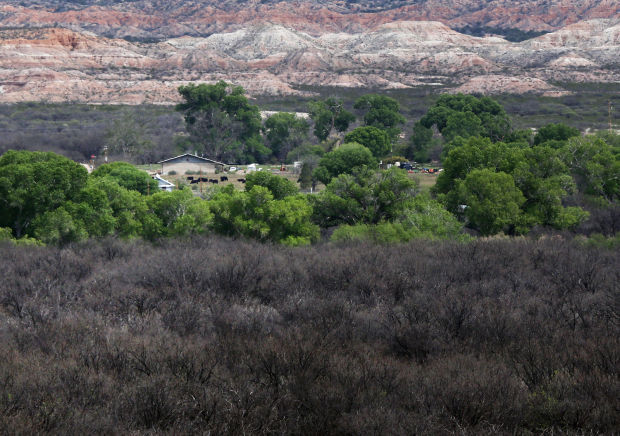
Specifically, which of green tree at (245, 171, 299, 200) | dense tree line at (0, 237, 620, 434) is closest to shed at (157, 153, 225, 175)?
green tree at (245, 171, 299, 200)

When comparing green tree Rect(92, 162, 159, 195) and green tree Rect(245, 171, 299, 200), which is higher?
green tree Rect(245, 171, 299, 200)

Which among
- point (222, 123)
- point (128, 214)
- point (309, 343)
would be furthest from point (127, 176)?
point (222, 123)

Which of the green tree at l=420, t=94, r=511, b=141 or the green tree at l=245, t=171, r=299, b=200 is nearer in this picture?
the green tree at l=245, t=171, r=299, b=200

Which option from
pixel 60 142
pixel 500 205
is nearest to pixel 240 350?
pixel 500 205

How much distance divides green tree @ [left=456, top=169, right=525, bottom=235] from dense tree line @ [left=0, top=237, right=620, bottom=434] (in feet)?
21.9

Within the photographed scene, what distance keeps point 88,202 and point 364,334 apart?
21817 millimetres

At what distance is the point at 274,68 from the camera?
7411 inches

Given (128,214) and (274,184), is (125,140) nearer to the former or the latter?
(274,184)

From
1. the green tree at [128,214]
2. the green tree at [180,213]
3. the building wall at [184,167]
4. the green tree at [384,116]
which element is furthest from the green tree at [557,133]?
the green tree at [128,214]

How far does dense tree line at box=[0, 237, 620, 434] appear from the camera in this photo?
38.1ft

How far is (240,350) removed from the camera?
1538 centimetres

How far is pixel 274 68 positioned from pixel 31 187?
527ft

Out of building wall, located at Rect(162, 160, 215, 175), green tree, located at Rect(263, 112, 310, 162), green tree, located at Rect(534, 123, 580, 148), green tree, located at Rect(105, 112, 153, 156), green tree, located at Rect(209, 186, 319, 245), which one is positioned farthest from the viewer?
green tree, located at Rect(263, 112, 310, 162)

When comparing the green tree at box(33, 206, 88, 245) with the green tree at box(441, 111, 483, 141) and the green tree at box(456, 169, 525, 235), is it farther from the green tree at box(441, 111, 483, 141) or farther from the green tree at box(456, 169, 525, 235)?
the green tree at box(441, 111, 483, 141)
